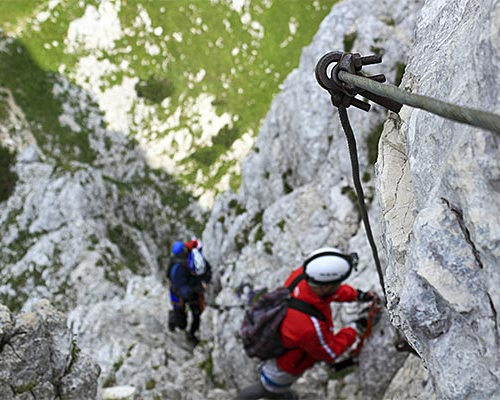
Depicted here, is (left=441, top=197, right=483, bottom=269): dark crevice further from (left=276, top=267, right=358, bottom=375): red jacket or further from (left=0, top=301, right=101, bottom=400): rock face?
(left=0, top=301, right=101, bottom=400): rock face

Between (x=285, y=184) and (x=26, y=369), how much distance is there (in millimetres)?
15021

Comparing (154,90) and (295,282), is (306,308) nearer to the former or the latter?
(295,282)

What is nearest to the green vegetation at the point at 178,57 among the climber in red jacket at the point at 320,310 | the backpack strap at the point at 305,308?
the climber in red jacket at the point at 320,310

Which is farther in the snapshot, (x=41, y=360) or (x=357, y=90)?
(x=41, y=360)

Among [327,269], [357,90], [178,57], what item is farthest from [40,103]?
[357,90]

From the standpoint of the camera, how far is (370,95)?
3.90 m

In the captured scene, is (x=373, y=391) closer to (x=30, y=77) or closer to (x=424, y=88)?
(x=424, y=88)

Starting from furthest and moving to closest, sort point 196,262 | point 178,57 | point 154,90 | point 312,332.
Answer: point 178,57
point 154,90
point 196,262
point 312,332

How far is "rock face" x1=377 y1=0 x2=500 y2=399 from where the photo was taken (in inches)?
101

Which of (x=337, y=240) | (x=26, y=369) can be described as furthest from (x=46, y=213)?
(x=26, y=369)


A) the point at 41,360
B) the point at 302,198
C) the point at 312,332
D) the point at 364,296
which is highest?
the point at 302,198

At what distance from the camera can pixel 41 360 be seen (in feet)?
26.0

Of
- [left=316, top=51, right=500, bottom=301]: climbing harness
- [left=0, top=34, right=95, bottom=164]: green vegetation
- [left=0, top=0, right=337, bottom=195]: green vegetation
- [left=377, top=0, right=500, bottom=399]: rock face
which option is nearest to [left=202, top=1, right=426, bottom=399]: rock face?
[left=377, top=0, right=500, bottom=399]: rock face

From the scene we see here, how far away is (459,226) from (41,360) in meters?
7.82
